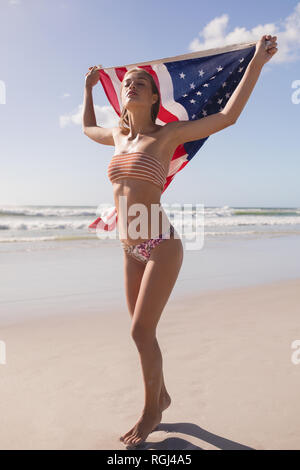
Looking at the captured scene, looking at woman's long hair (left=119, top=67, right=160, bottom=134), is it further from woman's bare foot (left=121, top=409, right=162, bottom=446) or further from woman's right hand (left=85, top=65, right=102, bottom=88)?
woman's bare foot (left=121, top=409, right=162, bottom=446)

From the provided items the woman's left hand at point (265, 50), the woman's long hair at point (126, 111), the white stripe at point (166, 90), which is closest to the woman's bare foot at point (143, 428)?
the woman's long hair at point (126, 111)

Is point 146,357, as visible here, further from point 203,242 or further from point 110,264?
point 203,242

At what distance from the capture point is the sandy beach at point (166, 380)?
2859 mm

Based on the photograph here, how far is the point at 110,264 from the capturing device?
1005 cm

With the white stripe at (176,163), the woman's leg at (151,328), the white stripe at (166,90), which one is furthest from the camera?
the white stripe at (166,90)

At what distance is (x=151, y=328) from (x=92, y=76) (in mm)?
2397

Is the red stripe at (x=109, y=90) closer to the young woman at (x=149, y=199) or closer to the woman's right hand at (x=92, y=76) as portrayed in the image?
the woman's right hand at (x=92, y=76)

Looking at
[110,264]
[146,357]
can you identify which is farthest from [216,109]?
[110,264]

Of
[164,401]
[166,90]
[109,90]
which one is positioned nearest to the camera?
[164,401]

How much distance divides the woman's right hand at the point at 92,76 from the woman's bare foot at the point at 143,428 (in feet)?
9.26

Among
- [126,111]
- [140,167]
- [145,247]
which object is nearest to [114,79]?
[126,111]

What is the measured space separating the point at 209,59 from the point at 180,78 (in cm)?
33

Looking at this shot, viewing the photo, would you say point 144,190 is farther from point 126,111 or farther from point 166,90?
point 166,90

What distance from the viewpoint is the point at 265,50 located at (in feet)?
8.96
